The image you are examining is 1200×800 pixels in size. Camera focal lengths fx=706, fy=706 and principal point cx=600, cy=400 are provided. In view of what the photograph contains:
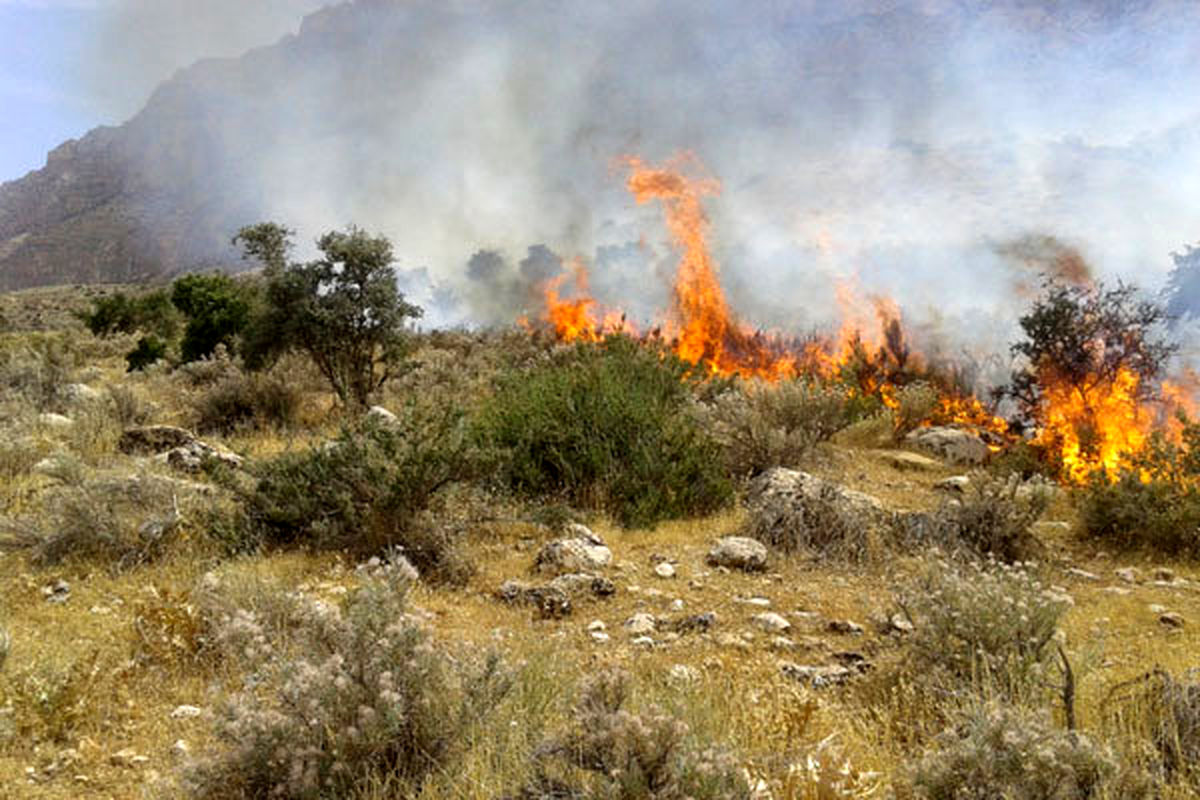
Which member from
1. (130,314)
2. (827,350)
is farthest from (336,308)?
(130,314)

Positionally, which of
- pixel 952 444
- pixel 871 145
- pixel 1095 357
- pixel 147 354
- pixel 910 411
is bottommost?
pixel 952 444

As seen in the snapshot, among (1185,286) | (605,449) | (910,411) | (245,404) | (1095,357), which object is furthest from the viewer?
(1185,286)

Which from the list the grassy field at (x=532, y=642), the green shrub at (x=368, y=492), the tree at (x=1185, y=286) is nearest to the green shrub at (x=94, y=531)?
the grassy field at (x=532, y=642)

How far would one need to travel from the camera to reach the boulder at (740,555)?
5266mm

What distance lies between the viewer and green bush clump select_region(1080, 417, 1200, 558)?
19.7 ft

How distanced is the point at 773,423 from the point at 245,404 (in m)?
7.93

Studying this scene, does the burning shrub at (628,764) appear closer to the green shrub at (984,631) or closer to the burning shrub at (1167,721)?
the burning shrub at (1167,721)

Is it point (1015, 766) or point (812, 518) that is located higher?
point (1015, 766)

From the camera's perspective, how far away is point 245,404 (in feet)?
35.8

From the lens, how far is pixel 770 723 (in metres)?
2.76

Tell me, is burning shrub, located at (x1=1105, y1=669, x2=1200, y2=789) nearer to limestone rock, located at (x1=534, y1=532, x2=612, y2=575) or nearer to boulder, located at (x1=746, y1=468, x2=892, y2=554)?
boulder, located at (x1=746, y1=468, x2=892, y2=554)

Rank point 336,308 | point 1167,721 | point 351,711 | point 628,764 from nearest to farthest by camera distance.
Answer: point 628,764, point 351,711, point 1167,721, point 336,308

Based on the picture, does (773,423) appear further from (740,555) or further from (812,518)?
(740,555)

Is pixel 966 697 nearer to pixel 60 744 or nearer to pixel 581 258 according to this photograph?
pixel 60 744
